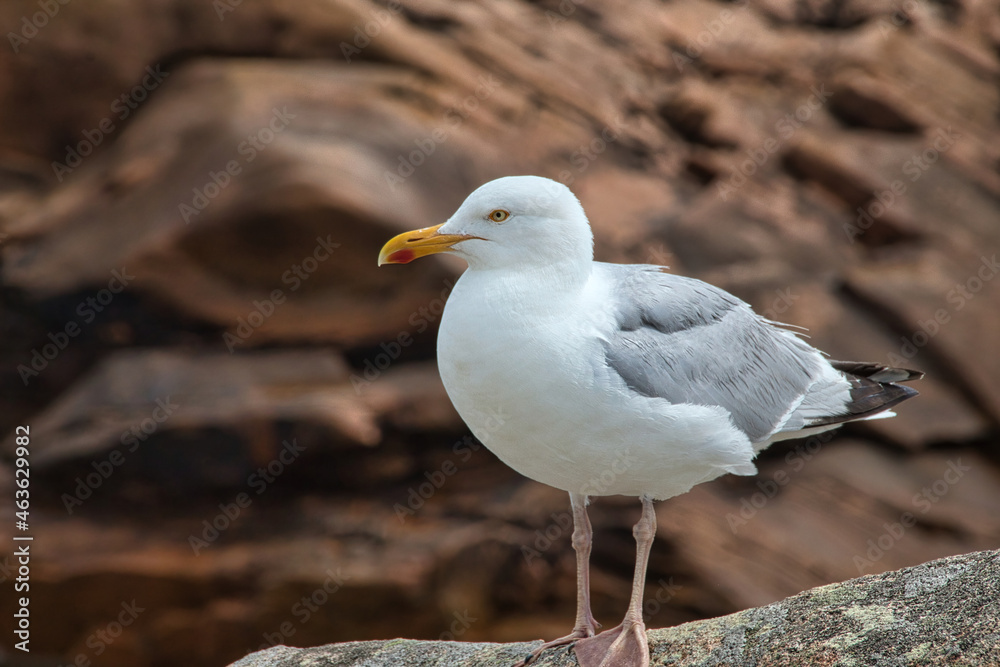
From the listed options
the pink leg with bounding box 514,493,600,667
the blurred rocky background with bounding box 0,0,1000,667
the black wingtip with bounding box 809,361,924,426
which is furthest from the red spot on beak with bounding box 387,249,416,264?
the blurred rocky background with bounding box 0,0,1000,667

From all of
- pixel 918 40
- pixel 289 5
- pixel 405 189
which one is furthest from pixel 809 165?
pixel 289 5

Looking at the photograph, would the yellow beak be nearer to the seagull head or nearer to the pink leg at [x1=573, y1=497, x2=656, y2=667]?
the seagull head

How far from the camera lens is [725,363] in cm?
379

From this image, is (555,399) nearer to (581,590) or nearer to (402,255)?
(402,255)

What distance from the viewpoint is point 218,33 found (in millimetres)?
7824

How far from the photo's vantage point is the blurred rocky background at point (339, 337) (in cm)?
739

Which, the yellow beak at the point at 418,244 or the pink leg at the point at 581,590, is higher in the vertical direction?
the yellow beak at the point at 418,244

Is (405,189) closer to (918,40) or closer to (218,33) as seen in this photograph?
(218,33)

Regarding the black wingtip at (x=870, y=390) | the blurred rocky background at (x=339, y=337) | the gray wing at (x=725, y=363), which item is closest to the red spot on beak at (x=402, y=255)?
the gray wing at (x=725, y=363)

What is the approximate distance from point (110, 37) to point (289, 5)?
1531 mm

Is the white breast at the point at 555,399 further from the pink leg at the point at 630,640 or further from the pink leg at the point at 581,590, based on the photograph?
the pink leg at the point at 581,590

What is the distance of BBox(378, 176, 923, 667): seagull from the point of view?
3193 mm

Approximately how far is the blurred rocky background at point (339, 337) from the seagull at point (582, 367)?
12.6 ft

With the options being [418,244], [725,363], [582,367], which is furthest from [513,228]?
[725,363]
